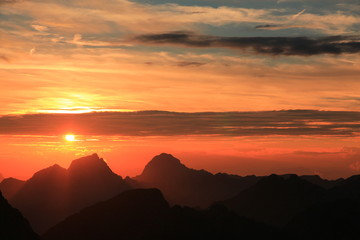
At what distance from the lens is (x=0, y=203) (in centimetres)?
16662

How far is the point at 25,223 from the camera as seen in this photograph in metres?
167

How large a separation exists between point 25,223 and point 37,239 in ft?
22.7

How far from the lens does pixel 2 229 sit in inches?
6196

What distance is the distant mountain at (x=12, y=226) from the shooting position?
15750 cm

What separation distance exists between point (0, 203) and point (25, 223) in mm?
10113

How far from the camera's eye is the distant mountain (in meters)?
158

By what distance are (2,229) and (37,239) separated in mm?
11728

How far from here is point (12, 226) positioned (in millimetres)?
161250

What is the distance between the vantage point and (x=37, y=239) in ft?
538

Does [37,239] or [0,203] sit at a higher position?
[0,203]
